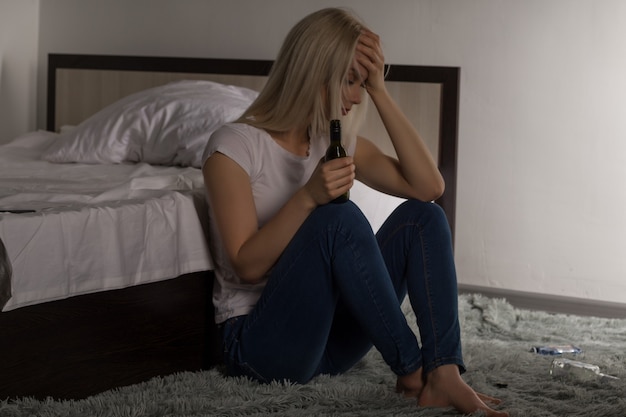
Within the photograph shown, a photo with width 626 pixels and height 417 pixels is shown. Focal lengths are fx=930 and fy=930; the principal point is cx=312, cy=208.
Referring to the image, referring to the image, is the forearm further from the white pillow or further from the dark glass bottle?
the white pillow

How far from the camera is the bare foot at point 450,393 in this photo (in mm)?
1906

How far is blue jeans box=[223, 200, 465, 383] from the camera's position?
6.22 ft

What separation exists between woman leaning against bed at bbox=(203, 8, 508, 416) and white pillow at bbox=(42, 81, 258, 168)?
1.07 metres

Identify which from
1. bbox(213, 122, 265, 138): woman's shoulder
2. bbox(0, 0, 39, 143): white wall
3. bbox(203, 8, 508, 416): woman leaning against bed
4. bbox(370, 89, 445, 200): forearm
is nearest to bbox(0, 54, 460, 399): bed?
bbox(203, 8, 508, 416): woman leaning against bed

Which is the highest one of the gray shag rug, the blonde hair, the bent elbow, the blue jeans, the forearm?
the blonde hair

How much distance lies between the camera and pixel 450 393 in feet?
6.29

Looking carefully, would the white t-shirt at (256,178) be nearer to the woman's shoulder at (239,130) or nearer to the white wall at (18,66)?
the woman's shoulder at (239,130)

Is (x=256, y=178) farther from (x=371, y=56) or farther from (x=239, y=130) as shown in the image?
(x=371, y=56)

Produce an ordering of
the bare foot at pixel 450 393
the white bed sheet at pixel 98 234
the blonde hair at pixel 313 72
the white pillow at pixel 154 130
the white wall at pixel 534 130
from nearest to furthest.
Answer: the white bed sheet at pixel 98 234 → the bare foot at pixel 450 393 → the blonde hair at pixel 313 72 → the white pillow at pixel 154 130 → the white wall at pixel 534 130

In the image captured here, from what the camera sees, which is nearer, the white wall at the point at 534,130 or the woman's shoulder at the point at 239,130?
the woman's shoulder at the point at 239,130

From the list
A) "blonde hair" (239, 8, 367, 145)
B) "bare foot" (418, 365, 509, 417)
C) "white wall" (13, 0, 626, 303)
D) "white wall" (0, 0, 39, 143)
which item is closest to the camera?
"bare foot" (418, 365, 509, 417)

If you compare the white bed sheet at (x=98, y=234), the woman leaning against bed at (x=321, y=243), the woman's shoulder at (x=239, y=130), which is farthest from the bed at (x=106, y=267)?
the woman's shoulder at (x=239, y=130)

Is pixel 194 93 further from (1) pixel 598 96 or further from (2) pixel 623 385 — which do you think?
(2) pixel 623 385

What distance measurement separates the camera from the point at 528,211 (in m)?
3.75
